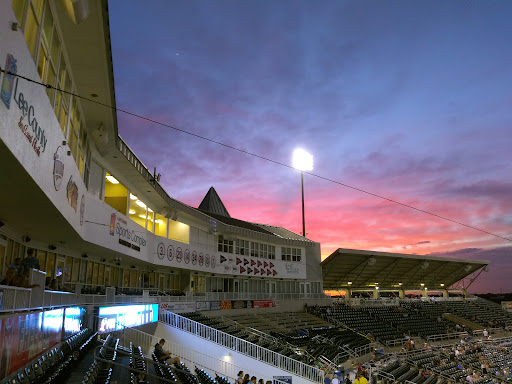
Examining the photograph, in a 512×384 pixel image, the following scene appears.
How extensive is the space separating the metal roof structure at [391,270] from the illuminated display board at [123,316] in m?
25.7

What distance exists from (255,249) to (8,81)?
32.3 metres

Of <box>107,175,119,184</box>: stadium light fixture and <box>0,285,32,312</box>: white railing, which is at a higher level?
<box>107,175,119,184</box>: stadium light fixture

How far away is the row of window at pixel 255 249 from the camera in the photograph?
114ft

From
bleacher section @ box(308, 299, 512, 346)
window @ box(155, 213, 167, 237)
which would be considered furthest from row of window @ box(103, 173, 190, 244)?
bleacher section @ box(308, 299, 512, 346)

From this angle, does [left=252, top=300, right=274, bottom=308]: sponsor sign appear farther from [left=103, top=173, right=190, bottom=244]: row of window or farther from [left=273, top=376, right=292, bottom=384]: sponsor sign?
[left=273, top=376, right=292, bottom=384]: sponsor sign

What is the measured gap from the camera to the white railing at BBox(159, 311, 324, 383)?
19.8 meters

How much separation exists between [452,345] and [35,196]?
3373 cm

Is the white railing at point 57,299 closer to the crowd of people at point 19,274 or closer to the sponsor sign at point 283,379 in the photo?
the crowd of people at point 19,274

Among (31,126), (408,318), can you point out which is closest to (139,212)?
(31,126)

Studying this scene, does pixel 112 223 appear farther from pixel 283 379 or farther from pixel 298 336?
pixel 298 336

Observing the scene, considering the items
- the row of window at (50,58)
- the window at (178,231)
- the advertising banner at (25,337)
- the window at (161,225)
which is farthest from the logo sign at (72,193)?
the window at (178,231)

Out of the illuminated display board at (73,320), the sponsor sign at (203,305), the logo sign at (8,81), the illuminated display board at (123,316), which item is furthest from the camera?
the sponsor sign at (203,305)

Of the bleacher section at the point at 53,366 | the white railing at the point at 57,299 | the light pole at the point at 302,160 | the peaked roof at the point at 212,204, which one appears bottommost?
the bleacher section at the point at 53,366

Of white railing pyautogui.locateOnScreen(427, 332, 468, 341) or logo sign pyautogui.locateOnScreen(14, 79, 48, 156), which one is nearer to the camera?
logo sign pyautogui.locateOnScreen(14, 79, 48, 156)
